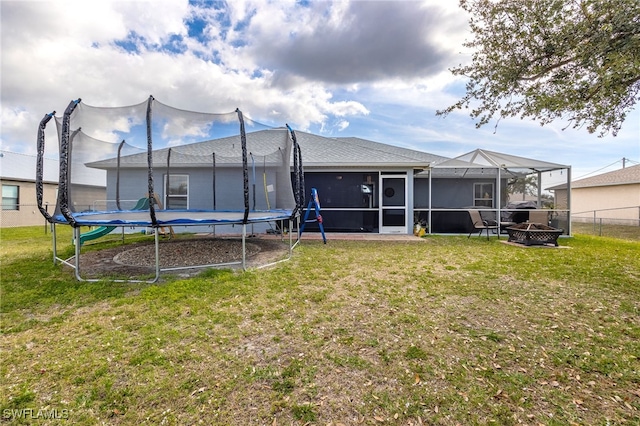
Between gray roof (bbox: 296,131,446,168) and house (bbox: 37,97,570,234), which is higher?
gray roof (bbox: 296,131,446,168)

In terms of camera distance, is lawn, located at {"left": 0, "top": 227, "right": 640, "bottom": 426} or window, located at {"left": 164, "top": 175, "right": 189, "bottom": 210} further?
window, located at {"left": 164, "top": 175, "right": 189, "bottom": 210}

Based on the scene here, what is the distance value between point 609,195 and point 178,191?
23635 millimetres

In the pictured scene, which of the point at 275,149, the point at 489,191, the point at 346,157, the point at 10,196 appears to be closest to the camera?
the point at 275,149

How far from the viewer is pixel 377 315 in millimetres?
3316

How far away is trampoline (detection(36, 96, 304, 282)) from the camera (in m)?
4.80

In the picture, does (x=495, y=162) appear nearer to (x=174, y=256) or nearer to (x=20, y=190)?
(x=174, y=256)

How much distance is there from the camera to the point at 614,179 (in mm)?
17766

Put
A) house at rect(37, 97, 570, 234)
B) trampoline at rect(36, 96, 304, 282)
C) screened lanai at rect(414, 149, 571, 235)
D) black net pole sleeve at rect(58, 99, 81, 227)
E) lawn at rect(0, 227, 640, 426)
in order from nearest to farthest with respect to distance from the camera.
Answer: lawn at rect(0, 227, 640, 426) → black net pole sleeve at rect(58, 99, 81, 227) → trampoline at rect(36, 96, 304, 282) → house at rect(37, 97, 570, 234) → screened lanai at rect(414, 149, 571, 235)

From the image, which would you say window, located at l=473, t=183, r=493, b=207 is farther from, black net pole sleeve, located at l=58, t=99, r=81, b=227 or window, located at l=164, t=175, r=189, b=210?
black net pole sleeve, located at l=58, t=99, r=81, b=227

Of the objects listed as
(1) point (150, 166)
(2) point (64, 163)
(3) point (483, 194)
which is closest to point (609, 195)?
(3) point (483, 194)

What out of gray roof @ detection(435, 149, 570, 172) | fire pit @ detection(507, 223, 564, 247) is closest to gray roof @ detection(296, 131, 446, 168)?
gray roof @ detection(435, 149, 570, 172)

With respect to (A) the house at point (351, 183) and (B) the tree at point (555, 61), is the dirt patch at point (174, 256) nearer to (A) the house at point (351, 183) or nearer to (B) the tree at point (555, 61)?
(A) the house at point (351, 183)

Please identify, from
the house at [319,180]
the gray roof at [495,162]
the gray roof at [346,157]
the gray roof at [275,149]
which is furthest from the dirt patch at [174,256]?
the gray roof at [495,162]

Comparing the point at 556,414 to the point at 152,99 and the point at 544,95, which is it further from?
the point at 152,99
